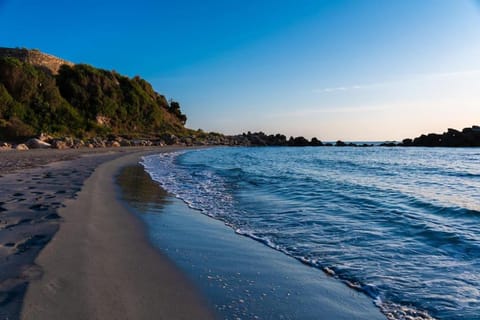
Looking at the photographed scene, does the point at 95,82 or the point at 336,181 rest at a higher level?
the point at 95,82

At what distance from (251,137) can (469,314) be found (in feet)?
226

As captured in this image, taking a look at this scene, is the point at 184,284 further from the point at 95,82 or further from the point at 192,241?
the point at 95,82

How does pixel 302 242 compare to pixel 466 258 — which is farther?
pixel 302 242

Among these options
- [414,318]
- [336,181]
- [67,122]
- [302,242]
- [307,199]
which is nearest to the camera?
[414,318]

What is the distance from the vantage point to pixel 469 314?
10.2ft

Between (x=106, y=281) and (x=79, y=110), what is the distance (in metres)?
40.1

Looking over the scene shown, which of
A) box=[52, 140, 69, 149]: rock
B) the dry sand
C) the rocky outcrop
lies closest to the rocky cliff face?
box=[52, 140, 69, 149]: rock

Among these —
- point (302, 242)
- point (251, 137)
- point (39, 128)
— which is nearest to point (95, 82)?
point (39, 128)

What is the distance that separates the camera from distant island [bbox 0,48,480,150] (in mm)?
28891

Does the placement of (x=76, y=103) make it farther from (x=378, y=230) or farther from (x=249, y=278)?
(x=249, y=278)

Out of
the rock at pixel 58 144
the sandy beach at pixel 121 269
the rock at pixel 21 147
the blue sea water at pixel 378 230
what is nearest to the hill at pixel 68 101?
the rock at pixel 58 144

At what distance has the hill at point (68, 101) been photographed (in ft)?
99.5

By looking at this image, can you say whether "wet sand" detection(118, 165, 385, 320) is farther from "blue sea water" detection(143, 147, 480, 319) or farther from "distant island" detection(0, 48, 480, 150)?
"distant island" detection(0, 48, 480, 150)

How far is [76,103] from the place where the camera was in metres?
39.0
